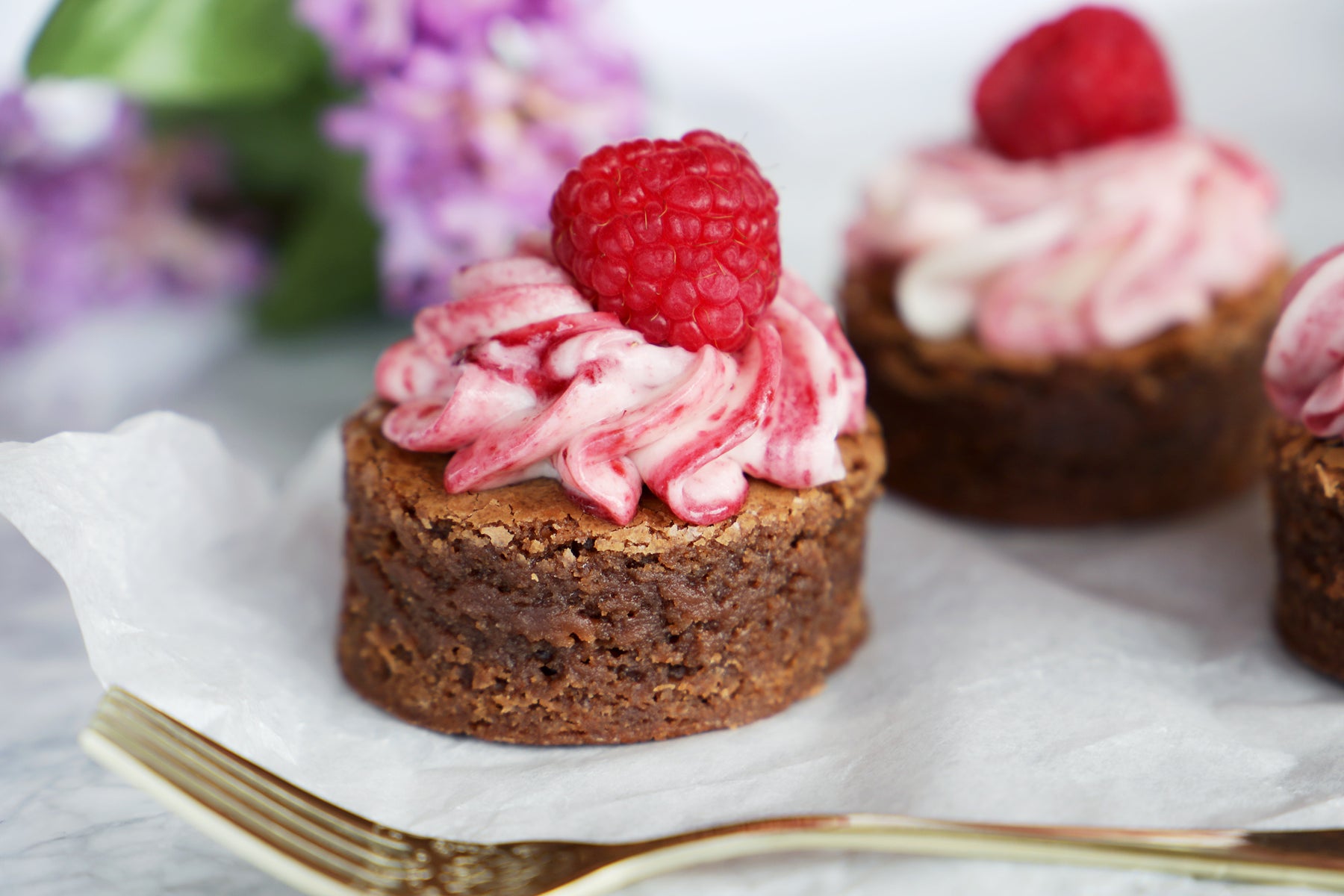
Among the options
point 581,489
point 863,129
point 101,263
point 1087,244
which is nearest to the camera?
point 581,489

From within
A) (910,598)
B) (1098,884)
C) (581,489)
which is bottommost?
(910,598)

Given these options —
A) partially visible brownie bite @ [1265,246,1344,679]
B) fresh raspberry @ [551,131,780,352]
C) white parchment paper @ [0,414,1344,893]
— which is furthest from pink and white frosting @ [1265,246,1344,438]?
fresh raspberry @ [551,131,780,352]

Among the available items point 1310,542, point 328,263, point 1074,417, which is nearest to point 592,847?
point 1310,542

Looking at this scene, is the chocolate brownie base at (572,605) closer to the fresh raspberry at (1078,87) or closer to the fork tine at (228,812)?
the fork tine at (228,812)

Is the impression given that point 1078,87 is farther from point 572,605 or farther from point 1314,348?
point 572,605

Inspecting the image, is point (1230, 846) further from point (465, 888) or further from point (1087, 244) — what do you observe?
point (1087, 244)

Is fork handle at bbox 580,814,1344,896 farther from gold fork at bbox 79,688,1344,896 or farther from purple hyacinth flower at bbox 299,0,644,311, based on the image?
purple hyacinth flower at bbox 299,0,644,311

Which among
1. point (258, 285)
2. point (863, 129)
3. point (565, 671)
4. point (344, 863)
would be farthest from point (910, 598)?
point (863, 129)
